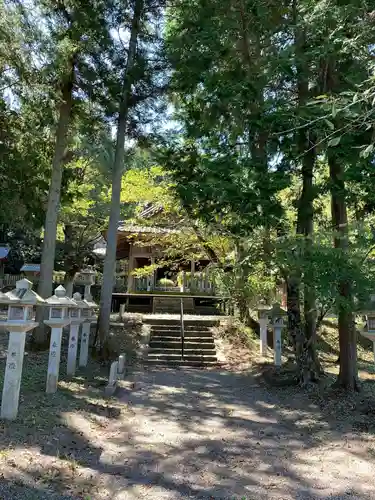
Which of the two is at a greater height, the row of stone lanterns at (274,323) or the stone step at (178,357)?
the row of stone lanterns at (274,323)

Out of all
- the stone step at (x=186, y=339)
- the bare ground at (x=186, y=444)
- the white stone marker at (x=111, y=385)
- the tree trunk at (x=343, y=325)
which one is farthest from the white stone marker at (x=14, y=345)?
the stone step at (x=186, y=339)

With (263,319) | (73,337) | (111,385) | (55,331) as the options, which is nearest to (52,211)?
(73,337)

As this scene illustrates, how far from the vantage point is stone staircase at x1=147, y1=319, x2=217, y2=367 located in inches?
450

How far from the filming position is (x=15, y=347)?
5.09m

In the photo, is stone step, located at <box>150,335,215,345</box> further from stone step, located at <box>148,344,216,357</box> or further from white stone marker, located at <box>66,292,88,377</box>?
white stone marker, located at <box>66,292,88,377</box>

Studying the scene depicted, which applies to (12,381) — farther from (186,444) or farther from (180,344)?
(180,344)

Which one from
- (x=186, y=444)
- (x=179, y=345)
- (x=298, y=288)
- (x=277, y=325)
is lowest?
(x=186, y=444)

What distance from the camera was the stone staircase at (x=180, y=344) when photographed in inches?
450

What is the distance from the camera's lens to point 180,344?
12383mm

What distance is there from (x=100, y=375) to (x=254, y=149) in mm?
5740

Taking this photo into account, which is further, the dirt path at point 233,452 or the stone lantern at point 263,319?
the stone lantern at point 263,319

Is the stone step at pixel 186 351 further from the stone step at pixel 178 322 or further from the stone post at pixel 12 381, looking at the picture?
the stone post at pixel 12 381

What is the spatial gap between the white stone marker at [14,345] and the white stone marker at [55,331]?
125 cm

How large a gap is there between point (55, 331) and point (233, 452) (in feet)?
11.1
